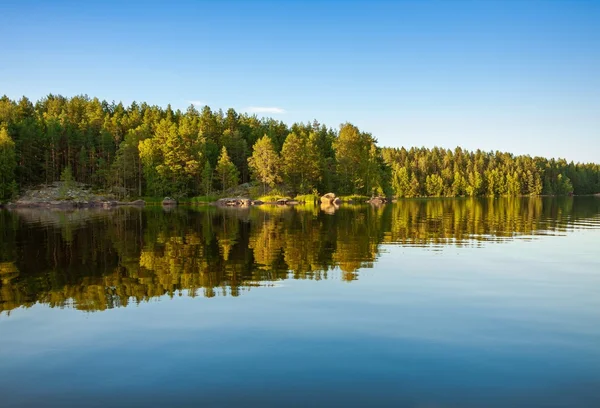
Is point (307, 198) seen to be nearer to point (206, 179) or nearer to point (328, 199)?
point (328, 199)

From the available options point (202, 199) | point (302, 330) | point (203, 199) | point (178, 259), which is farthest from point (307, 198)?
point (302, 330)

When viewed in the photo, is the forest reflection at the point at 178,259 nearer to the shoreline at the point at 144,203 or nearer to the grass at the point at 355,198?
the shoreline at the point at 144,203

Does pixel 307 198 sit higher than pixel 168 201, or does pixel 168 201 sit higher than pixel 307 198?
pixel 307 198

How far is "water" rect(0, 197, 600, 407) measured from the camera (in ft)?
30.2

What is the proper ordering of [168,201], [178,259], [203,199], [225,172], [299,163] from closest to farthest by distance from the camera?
[178,259]
[168,201]
[203,199]
[299,163]
[225,172]

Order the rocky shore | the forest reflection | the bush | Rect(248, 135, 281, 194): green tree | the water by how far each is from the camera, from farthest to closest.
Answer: Rect(248, 135, 281, 194): green tree < the bush < the rocky shore < the forest reflection < the water

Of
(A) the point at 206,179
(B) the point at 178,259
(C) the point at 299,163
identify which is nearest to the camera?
(B) the point at 178,259

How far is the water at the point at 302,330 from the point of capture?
9.22 m

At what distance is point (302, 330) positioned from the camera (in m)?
13.0

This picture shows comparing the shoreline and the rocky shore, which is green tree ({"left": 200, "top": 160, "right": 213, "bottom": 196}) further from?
the rocky shore

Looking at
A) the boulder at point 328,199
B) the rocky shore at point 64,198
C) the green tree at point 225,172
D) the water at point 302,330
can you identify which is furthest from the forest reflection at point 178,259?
the green tree at point 225,172

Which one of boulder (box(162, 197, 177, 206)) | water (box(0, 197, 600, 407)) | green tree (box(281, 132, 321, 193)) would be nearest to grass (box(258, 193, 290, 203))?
green tree (box(281, 132, 321, 193))

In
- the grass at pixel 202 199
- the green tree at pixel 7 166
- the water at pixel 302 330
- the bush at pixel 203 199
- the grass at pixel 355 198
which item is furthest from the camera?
the grass at pixel 355 198

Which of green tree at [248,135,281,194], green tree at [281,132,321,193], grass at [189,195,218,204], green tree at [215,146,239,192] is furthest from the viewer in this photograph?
green tree at [281,132,321,193]
